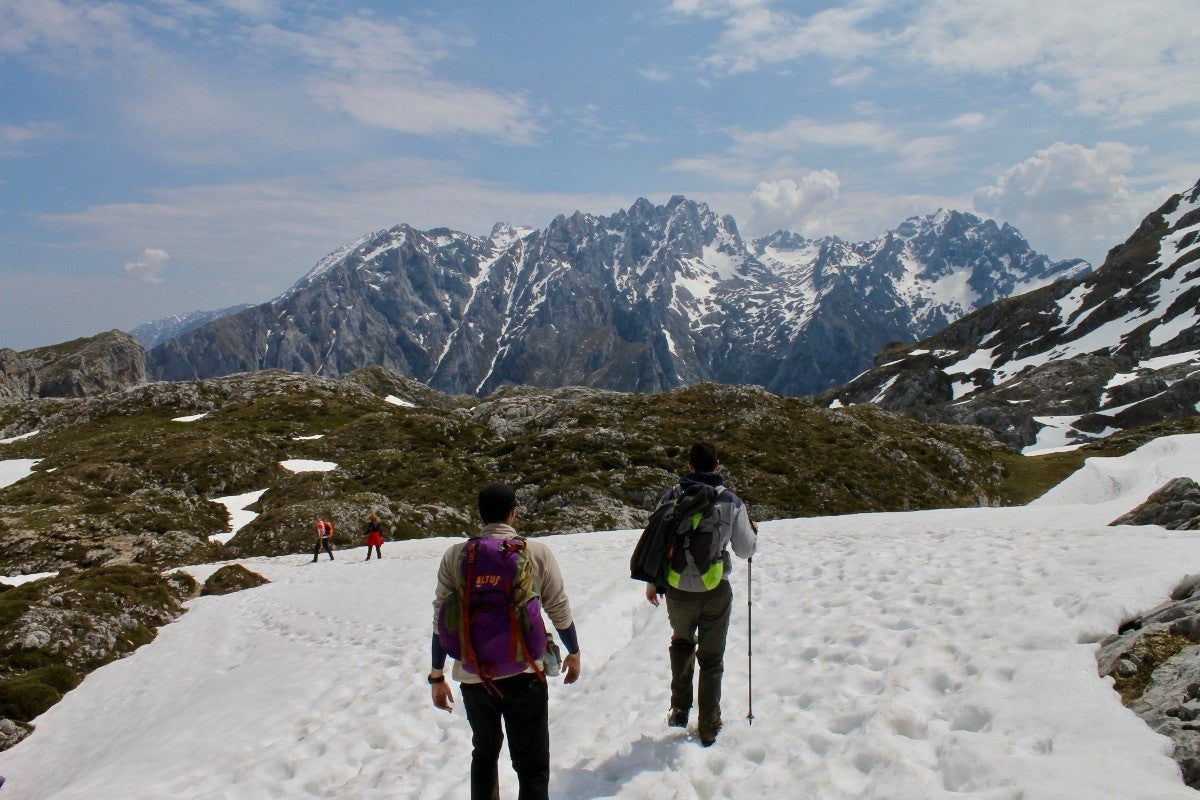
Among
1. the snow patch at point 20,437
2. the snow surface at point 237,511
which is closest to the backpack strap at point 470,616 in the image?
the snow surface at point 237,511

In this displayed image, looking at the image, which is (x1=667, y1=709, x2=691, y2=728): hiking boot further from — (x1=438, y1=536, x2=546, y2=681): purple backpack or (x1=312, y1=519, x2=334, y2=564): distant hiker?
(x1=312, y1=519, x2=334, y2=564): distant hiker

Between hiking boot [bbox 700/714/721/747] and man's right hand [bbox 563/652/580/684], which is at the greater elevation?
man's right hand [bbox 563/652/580/684]

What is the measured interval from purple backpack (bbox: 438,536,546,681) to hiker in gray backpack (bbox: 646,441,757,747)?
8.36 ft

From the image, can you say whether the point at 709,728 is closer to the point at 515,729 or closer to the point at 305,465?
the point at 515,729

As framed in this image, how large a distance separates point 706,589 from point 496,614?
11.0 feet

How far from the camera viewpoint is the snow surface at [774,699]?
27.2ft

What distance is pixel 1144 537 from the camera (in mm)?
16656

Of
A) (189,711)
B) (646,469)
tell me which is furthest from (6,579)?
(646,469)

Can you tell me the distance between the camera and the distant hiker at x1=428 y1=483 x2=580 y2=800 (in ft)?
24.1

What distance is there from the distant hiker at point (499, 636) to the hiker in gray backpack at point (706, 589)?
6.98ft

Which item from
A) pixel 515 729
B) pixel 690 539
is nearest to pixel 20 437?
pixel 515 729

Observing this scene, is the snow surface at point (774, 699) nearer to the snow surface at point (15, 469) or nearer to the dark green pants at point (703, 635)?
the dark green pants at point (703, 635)

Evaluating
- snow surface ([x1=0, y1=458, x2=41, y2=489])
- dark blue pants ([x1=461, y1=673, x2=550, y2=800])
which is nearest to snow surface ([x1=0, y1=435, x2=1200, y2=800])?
dark blue pants ([x1=461, y1=673, x2=550, y2=800])

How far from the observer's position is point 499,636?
7328 millimetres
